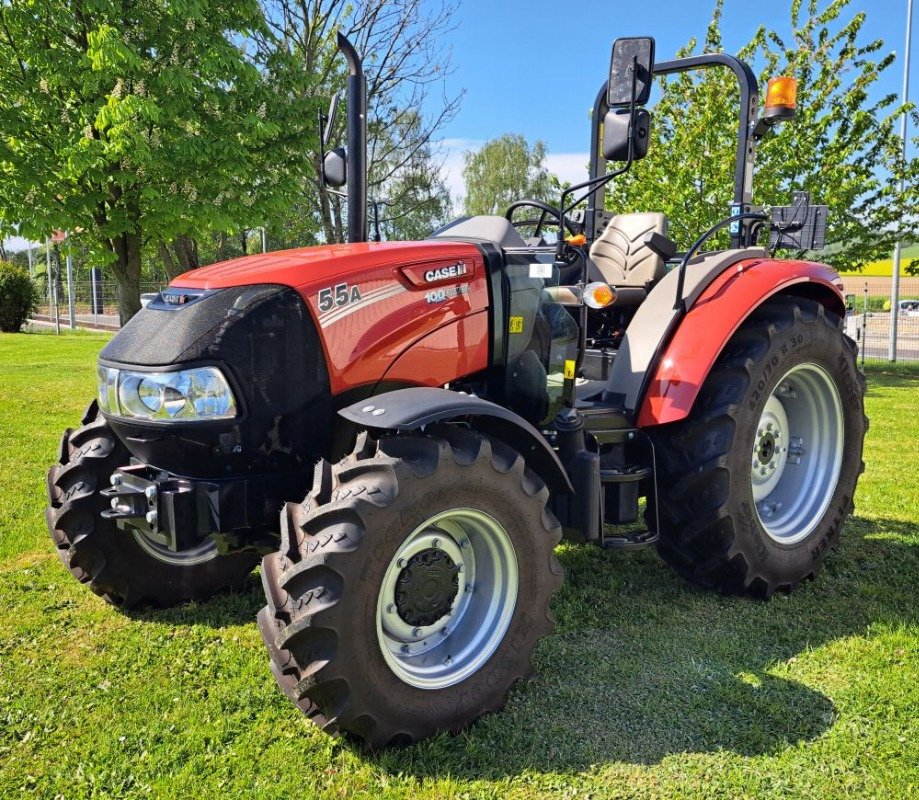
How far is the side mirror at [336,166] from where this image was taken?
141 inches

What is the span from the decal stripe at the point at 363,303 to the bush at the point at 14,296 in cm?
2462

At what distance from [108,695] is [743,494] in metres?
2.72

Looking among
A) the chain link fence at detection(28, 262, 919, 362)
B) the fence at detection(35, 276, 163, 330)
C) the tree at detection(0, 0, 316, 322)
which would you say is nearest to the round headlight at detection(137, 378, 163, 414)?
the tree at detection(0, 0, 316, 322)

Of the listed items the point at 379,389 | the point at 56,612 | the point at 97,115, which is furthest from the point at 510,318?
the point at 97,115

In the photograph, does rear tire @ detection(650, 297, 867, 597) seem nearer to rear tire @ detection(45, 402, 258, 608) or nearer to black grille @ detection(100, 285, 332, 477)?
black grille @ detection(100, 285, 332, 477)

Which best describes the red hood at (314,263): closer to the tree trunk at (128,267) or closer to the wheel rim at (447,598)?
the wheel rim at (447,598)

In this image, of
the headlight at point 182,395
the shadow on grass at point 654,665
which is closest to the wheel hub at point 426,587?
the shadow on grass at point 654,665

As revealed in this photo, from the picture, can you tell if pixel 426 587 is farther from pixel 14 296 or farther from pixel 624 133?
pixel 14 296

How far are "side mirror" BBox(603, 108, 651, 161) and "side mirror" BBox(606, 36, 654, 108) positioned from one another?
0.13 ft

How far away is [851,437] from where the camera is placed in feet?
14.0

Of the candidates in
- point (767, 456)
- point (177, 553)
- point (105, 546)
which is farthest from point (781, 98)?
point (105, 546)

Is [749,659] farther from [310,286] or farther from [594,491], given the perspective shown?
[310,286]

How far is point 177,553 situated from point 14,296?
23903 mm

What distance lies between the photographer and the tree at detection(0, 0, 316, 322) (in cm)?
945
